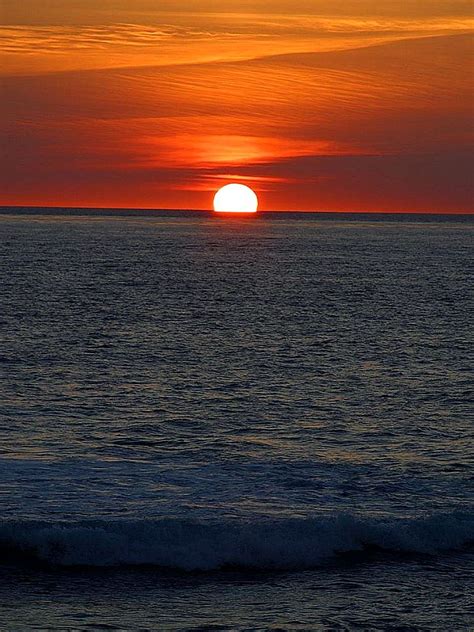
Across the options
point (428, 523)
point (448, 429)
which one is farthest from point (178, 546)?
point (448, 429)

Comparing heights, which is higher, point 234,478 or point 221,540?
point 234,478

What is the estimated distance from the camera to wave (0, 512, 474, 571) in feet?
54.3

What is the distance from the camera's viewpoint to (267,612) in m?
14.4

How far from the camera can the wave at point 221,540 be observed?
16.6 metres

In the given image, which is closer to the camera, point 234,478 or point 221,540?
point 221,540

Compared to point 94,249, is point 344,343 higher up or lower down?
lower down

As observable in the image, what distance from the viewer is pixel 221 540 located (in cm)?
1711

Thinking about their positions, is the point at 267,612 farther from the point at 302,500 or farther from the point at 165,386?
the point at 165,386

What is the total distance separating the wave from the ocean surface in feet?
Answer: 0.11

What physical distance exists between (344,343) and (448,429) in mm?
17027

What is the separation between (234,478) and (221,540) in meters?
3.86

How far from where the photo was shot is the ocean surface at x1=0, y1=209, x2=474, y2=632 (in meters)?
15.0

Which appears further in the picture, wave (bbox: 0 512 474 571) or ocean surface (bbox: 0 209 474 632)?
wave (bbox: 0 512 474 571)

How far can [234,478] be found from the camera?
68.7 feet
